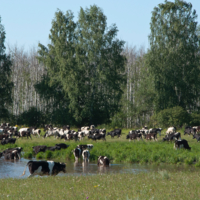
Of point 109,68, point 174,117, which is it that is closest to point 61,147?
point 174,117

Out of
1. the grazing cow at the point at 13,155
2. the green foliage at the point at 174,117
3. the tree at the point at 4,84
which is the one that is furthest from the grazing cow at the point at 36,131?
the green foliage at the point at 174,117

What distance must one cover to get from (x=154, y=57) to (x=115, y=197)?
127 ft

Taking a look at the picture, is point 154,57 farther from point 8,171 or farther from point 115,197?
point 115,197

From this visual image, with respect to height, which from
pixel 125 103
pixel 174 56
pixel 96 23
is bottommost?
pixel 125 103

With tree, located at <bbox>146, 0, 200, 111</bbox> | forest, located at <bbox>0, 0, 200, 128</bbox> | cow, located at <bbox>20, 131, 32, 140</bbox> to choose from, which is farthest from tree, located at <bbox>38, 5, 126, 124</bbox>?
cow, located at <bbox>20, 131, 32, 140</bbox>

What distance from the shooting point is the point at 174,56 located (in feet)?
145

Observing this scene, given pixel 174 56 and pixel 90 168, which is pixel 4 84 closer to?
pixel 174 56

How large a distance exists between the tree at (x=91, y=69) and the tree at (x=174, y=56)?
5.25m

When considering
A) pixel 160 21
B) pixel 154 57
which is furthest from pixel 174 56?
pixel 160 21

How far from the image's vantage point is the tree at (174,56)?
43906mm

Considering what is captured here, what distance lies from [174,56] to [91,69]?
11715 millimetres

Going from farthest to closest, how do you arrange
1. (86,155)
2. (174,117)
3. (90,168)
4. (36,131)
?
(174,117) < (36,131) < (86,155) < (90,168)

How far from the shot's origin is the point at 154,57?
147ft

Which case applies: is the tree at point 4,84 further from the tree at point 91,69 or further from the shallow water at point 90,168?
the shallow water at point 90,168
